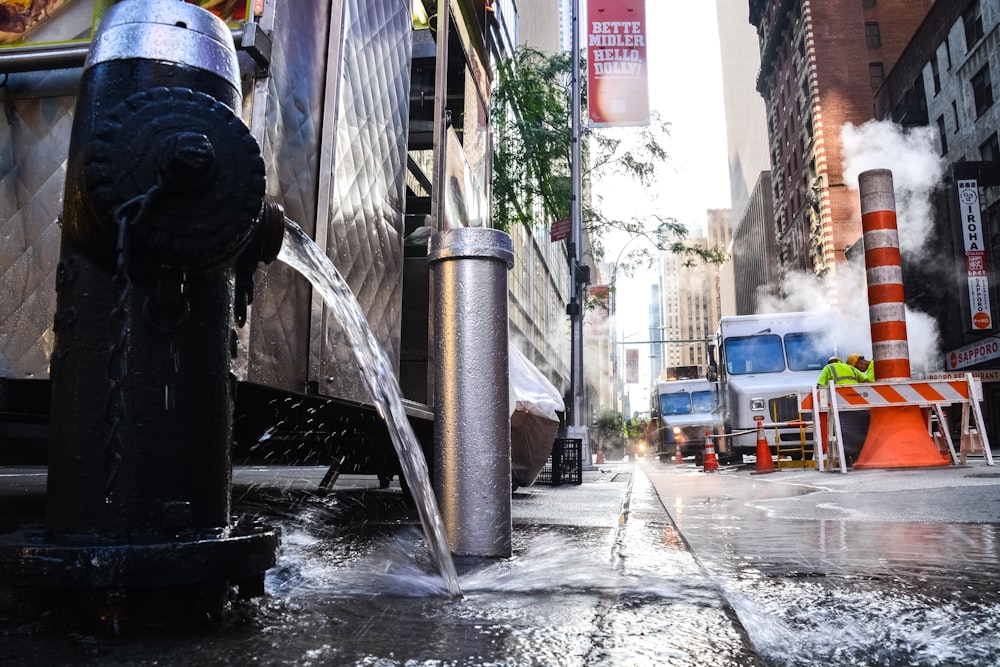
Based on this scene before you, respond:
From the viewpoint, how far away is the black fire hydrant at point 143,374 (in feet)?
5.12

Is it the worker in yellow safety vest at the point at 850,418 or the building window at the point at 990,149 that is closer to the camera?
the worker in yellow safety vest at the point at 850,418

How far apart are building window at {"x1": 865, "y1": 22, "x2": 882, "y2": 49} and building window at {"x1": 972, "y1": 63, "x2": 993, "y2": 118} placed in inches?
737

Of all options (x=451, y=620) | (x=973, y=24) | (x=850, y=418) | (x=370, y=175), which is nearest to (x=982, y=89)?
(x=973, y=24)

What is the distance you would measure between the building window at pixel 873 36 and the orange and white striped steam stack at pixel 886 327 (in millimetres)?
39456

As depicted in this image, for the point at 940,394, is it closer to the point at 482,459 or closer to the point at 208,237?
the point at 482,459

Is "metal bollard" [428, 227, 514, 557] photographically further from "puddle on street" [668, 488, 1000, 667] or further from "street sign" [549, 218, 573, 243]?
"street sign" [549, 218, 573, 243]

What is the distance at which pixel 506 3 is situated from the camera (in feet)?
93.0

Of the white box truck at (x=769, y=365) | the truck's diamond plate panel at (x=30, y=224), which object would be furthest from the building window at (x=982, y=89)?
the truck's diamond plate panel at (x=30, y=224)

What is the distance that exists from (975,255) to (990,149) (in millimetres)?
3586

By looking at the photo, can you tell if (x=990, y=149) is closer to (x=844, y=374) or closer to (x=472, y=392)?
(x=844, y=374)

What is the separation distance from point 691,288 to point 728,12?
55836 millimetres

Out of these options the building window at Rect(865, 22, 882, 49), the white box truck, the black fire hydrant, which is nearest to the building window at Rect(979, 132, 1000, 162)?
the white box truck

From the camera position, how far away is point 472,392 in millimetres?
2680

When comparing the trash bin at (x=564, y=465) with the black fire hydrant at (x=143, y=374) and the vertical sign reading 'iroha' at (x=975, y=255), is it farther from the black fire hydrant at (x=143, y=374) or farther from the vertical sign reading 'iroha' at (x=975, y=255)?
the vertical sign reading 'iroha' at (x=975, y=255)
